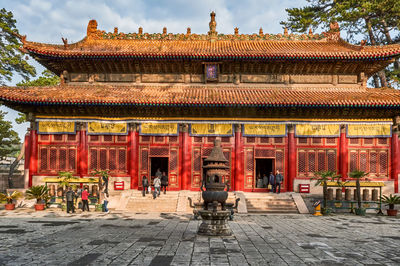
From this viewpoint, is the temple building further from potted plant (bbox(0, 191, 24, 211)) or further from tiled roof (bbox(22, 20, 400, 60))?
potted plant (bbox(0, 191, 24, 211))

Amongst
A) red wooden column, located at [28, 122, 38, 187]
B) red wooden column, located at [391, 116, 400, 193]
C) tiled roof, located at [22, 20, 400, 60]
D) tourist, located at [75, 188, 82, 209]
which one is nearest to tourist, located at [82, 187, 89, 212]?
tourist, located at [75, 188, 82, 209]

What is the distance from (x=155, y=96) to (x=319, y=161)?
11642 millimetres

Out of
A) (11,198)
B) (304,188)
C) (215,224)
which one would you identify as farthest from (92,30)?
(215,224)

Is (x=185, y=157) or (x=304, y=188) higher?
(x=185, y=157)

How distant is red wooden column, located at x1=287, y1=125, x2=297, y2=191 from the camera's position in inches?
870

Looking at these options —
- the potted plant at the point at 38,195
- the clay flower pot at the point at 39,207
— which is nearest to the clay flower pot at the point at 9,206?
the potted plant at the point at 38,195

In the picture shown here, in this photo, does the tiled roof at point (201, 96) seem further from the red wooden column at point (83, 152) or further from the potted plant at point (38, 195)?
the potted plant at point (38, 195)

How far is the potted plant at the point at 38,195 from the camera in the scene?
1892 centimetres

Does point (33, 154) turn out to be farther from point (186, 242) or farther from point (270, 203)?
point (186, 242)

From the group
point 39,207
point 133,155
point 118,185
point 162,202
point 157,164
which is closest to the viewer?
point 39,207

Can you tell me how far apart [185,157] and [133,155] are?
11.2ft

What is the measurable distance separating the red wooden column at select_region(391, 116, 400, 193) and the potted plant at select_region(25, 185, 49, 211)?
21.7m

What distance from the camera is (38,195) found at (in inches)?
749

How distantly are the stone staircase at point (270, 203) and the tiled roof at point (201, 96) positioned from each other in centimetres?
569
